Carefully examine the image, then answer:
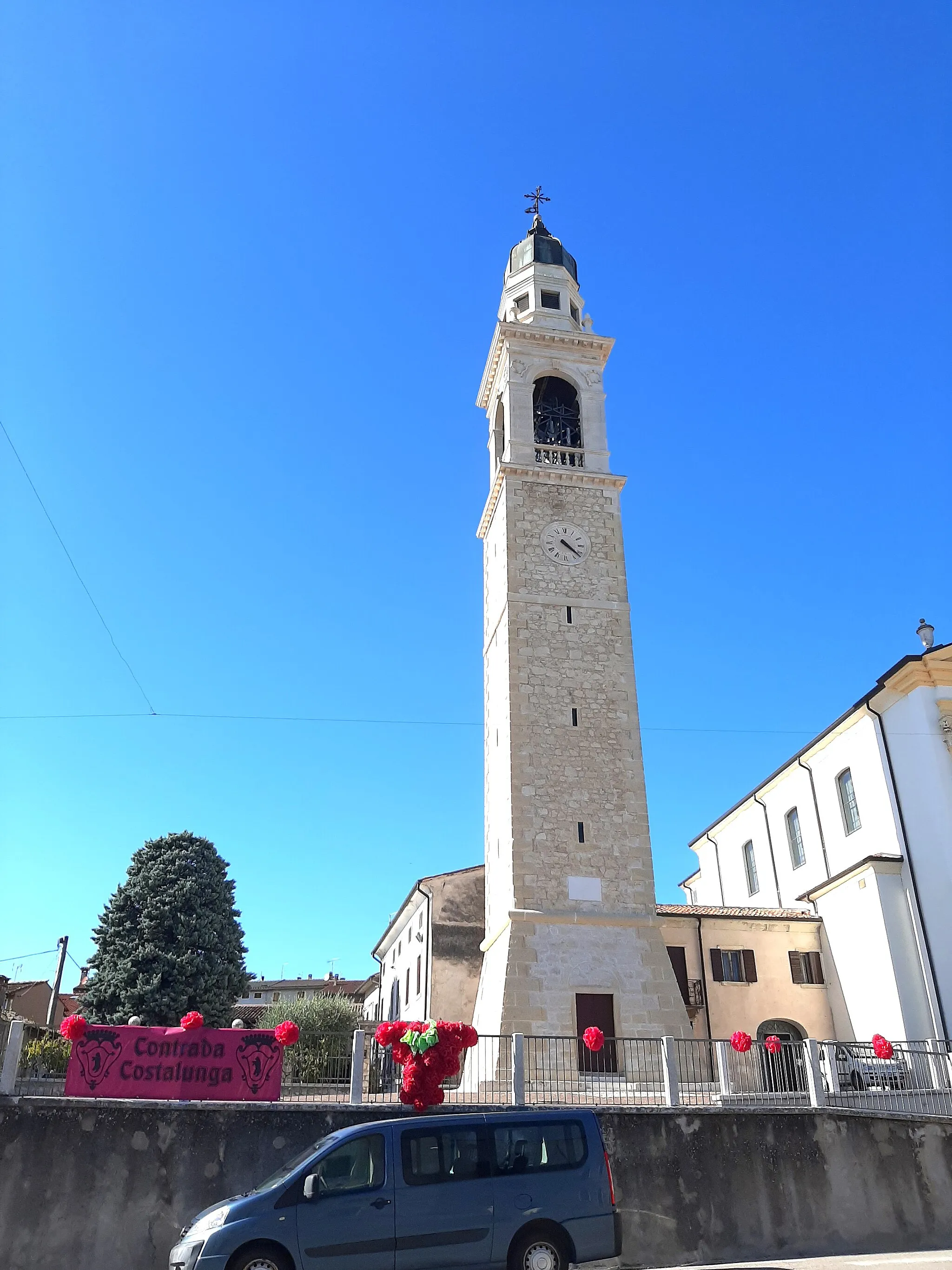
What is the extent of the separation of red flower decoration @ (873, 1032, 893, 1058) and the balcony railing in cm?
1899

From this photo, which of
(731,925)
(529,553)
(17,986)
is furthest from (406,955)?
(17,986)

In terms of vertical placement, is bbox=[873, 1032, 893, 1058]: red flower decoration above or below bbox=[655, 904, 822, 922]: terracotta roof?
below

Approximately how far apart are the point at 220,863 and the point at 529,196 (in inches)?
1098

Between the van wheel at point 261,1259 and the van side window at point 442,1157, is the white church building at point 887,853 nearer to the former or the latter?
the van side window at point 442,1157

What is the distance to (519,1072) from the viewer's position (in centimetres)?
1458

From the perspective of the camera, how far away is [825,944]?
26938mm

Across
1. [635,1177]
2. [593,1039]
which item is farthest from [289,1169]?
[593,1039]

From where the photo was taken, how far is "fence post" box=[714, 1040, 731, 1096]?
15.1 meters

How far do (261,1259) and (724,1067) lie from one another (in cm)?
889

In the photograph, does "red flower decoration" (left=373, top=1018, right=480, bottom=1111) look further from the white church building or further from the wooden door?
the white church building

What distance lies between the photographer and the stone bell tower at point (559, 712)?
22688 millimetres

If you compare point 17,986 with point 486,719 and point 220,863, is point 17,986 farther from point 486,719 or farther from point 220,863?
point 486,719

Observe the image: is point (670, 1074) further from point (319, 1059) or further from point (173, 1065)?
point (173, 1065)

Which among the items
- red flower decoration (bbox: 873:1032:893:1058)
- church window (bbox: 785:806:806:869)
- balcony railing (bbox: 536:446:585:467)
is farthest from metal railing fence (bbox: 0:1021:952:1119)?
balcony railing (bbox: 536:446:585:467)
